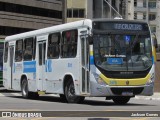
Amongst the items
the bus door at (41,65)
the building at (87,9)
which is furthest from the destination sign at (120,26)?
the building at (87,9)

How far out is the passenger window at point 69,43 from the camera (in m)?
21.9

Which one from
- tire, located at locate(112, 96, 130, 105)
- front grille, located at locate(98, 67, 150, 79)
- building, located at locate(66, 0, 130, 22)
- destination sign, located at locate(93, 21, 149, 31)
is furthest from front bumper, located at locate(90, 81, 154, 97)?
building, located at locate(66, 0, 130, 22)

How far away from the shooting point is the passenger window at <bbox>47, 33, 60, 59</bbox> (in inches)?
918

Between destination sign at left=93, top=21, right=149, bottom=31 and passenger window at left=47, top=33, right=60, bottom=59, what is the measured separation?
2.78 meters

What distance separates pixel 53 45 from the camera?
931 inches

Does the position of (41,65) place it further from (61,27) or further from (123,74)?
(123,74)

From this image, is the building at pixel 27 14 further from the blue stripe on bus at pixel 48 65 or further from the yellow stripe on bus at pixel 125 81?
the yellow stripe on bus at pixel 125 81

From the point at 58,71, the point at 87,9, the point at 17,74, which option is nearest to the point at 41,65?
the point at 58,71

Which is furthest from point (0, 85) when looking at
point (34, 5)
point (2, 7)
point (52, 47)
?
point (34, 5)

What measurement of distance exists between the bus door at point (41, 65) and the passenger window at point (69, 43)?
7.06ft

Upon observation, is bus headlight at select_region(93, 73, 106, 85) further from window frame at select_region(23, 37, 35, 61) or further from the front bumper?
window frame at select_region(23, 37, 35, 61)

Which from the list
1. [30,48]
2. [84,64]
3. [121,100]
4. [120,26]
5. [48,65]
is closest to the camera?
[84,64]

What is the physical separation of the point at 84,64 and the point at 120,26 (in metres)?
2.05

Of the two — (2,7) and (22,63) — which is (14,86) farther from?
→ (2,7)
